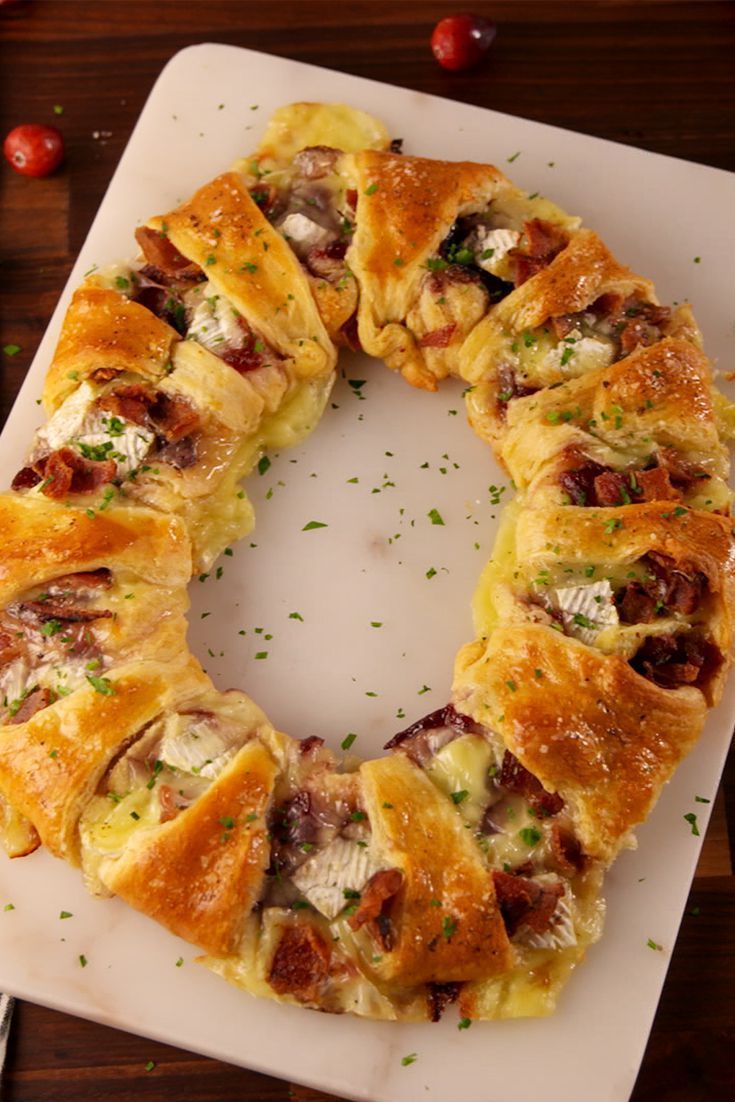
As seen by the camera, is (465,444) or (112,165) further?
(112,165)

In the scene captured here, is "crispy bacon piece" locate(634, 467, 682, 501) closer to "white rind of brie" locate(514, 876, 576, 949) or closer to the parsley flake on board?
"white rind of brie" locate(514, 876, 576, 949)

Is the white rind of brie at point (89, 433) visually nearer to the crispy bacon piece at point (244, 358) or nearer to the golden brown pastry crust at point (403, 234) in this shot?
the crispy bacon piece at point (244, 358)

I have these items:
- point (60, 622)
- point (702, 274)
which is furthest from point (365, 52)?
point (60, 622)

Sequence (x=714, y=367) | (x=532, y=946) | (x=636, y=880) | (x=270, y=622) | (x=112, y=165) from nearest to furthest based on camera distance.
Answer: (x=532, y=946) → (x=636, y=880) → (x=270, y=622) → (x=714, y=367) → (x=112, y=165)

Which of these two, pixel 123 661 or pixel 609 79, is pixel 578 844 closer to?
pixel 123 661

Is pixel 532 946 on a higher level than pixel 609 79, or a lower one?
lower

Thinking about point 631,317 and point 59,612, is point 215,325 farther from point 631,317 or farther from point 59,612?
point 631,317

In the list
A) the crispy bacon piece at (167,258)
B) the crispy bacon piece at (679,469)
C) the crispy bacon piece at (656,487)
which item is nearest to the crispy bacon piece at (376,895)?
the crispy bacon piece at (656,487)
